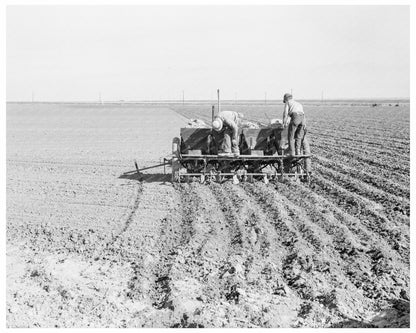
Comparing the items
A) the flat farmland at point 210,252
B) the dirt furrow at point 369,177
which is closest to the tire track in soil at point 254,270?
the flat farmland at point 210,252

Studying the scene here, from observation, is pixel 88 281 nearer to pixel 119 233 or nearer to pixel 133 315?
pixel 133 315

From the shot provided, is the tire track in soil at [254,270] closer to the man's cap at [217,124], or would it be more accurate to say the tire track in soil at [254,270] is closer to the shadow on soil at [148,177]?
the man's cap at [217,124]

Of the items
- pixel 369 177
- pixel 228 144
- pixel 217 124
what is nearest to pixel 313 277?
pixel 228 144

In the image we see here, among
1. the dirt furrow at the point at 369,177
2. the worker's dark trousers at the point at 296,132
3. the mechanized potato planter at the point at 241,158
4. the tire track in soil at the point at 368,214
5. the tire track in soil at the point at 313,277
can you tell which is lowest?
the tire track in soil at the point at 313,277

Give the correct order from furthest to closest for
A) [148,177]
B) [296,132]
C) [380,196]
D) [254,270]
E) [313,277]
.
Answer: [148,177] < [296,132] < [380,196] < [254,270] < [313,277]

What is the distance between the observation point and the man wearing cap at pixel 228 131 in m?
12.8

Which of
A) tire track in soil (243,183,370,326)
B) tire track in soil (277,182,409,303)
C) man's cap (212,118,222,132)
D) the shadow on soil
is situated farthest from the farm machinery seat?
tire track in soil (243,183,370,326)

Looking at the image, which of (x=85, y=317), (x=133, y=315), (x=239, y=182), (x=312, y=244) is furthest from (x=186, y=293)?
(x=239, y=182)

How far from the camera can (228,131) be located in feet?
42.3

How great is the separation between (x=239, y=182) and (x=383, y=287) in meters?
6.49

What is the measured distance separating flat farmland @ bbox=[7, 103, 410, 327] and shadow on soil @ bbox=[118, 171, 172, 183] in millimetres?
168

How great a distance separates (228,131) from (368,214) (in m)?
4.47

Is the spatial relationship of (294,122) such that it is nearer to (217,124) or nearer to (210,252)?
(217,124)

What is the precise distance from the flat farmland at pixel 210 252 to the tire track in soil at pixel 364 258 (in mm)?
23
